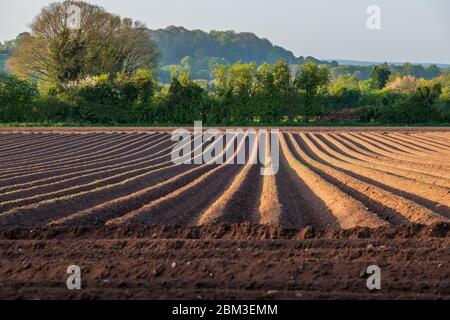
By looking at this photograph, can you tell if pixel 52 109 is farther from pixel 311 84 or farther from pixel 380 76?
Result: pixel 380 76

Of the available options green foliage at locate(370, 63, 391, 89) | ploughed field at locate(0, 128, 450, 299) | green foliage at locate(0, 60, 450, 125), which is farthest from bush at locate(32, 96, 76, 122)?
green foliage at locate(370, 63, 391, 89)

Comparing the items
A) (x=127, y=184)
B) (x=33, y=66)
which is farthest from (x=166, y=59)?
(x=127, y=184)

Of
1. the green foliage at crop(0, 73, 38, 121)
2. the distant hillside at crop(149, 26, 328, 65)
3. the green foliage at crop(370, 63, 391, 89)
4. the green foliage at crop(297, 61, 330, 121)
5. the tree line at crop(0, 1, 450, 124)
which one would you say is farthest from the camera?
the distant hillside at crop(149, 26, 328, 65)

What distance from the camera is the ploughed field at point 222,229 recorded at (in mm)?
5945

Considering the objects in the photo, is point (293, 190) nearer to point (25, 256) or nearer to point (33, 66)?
point (25, 256)

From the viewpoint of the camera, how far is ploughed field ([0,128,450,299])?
595cm

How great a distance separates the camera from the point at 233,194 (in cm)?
1248

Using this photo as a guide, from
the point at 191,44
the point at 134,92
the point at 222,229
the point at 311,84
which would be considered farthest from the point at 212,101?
the point at 191,44

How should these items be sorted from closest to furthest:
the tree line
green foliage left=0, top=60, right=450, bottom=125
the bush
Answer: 1. the bush
2. green foliage left=0, top=60, right=450, bottom=125
3. the tree line

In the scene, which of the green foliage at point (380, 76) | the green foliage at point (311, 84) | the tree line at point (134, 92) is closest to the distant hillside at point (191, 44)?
the green foliage at point (380, 76)

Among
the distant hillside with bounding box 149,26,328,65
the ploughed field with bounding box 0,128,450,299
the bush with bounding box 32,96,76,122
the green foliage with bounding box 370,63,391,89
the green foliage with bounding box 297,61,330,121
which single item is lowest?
the ploughed field with bounding box 0,128,450,299

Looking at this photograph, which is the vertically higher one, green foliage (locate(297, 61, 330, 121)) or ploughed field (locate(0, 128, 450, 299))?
green foliage (locate(297, 61, 330, 121))

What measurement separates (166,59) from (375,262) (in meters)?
177

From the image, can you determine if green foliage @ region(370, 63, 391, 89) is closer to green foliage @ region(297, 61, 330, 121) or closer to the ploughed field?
green foliage @ region(297, 61, 330, 121)
